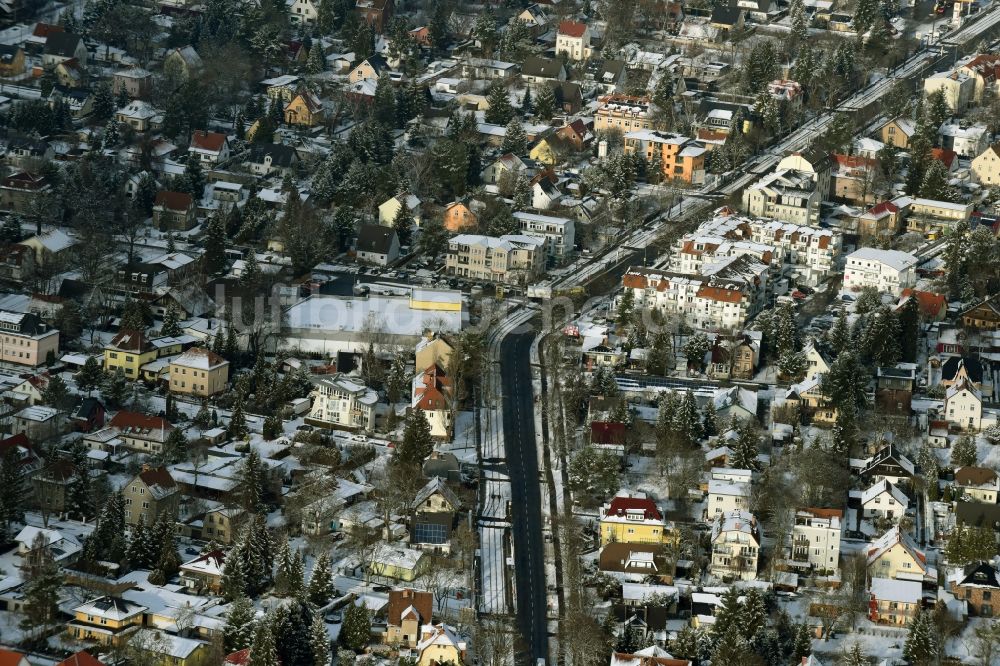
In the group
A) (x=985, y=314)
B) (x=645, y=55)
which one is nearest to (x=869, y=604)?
(x=985, y=314)

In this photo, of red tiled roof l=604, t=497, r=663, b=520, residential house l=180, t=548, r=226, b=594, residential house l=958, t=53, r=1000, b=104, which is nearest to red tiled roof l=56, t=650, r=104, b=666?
residential house l=180, t=548, r=226, b=594

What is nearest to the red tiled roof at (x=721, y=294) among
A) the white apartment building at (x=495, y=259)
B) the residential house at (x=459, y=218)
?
the white apartment building at (x=495, y=259)

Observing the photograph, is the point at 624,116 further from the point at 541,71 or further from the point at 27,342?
the point at 27,342

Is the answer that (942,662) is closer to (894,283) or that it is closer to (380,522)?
(380,522)

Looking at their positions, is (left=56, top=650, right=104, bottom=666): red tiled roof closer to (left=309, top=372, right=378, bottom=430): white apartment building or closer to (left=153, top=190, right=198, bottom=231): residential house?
(left=309, top=372, right=378, bottom=430): white apartment building

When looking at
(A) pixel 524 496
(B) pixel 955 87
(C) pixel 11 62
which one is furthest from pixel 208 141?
(A) pixel 524 496

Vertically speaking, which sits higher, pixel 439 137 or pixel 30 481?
pixel 439 137
